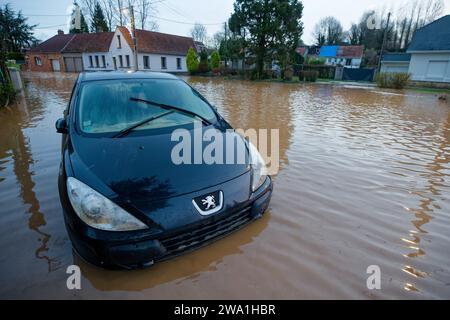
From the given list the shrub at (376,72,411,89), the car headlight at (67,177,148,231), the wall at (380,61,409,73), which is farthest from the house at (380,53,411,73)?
the car headlight at (67,177,148,231)

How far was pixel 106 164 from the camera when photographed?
6.82ft

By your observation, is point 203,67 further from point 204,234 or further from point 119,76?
point 204,234

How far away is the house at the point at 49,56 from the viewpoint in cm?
3906

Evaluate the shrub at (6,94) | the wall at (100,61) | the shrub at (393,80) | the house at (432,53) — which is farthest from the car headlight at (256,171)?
the wall at (100,61)

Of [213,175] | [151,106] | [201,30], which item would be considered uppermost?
[201,30]

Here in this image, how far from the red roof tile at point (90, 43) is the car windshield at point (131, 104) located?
3937 centimetres

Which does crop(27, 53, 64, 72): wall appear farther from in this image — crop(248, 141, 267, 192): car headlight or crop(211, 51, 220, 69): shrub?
crop(248, 141, 267, 192): car headlight

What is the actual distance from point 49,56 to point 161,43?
59.1 feet

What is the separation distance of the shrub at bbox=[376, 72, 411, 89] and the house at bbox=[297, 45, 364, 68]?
3272cm
